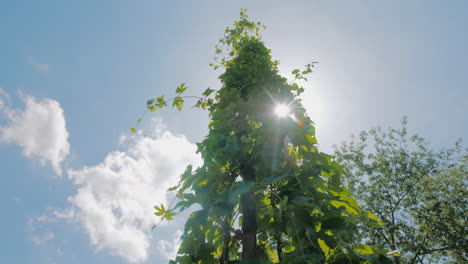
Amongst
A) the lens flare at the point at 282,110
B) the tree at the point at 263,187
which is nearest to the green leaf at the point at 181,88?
the tree at the point at 263,187

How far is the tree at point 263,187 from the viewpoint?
2.98 meters

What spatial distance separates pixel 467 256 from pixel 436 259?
3.00 metres

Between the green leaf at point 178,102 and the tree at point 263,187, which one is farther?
the green leaf at point 178,102

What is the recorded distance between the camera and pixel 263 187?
3.39 metres

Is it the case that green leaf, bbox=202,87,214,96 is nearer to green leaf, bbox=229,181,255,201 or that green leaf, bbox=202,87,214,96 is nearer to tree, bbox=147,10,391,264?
tree, bbox=147,10,391,264

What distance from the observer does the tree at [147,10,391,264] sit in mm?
2977

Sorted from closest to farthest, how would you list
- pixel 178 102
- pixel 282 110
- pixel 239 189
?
pixel 239 189
pixel 282 110
pixel 178 102

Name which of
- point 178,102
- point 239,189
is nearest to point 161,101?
point 178,102

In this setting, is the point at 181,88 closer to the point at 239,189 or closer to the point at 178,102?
the point at 178,102

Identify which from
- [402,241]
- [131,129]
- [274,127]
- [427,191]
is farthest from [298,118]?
[427,191]

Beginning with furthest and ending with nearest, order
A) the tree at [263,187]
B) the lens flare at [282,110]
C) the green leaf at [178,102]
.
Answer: the green leaf at [178,102] < the lens flare at [282,110] < the tree at [263,187]

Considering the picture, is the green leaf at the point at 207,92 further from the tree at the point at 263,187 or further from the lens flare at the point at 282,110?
the lens flare at the point at 282,110

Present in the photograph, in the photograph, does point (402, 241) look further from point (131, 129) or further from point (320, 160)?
point (131, 129)

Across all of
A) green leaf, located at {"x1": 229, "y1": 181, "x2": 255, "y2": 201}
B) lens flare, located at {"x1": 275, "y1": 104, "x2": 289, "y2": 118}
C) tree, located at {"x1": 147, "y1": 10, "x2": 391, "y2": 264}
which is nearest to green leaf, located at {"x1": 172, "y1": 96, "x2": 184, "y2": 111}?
tree, located at {"x1": 147, "y1": 10, "x2": 391, "y2": 264}
